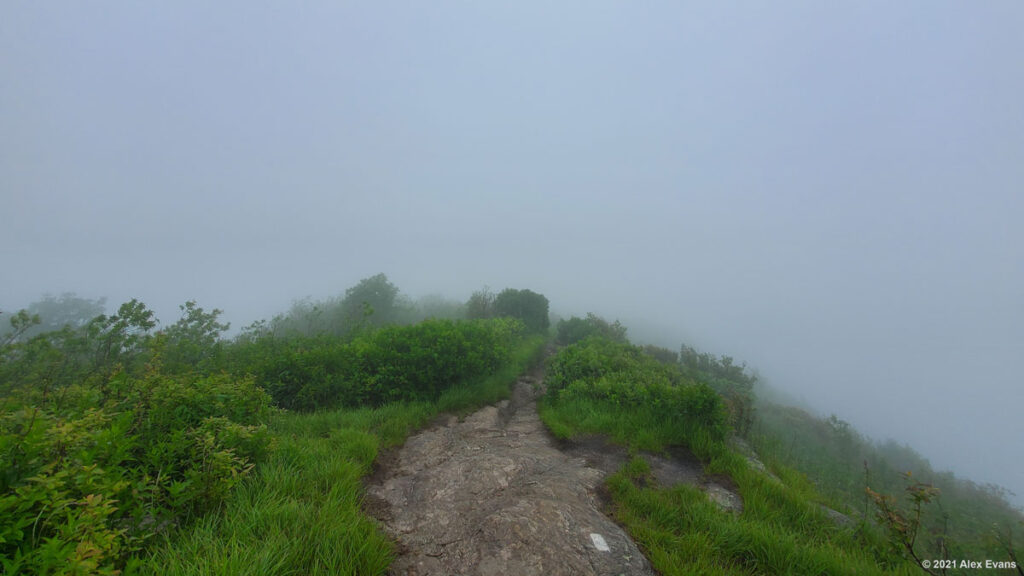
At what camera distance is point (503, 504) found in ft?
12.0

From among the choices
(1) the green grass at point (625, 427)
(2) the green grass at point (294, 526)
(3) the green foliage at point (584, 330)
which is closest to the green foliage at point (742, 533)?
(1) the green grass at point (625, 427)

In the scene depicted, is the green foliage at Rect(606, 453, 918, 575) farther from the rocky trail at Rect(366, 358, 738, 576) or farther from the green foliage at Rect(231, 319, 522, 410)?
the green foliage at Rect(231, 319, 522, 410)

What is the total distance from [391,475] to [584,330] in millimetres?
17021

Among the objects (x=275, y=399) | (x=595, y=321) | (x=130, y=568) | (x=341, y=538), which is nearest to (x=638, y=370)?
(x=341, y=538)

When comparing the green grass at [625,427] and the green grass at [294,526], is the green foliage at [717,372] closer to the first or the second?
the green grass at [625,427]

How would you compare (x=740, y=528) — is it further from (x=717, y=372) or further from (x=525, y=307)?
(x=525, y=307)

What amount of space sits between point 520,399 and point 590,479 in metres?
4.67

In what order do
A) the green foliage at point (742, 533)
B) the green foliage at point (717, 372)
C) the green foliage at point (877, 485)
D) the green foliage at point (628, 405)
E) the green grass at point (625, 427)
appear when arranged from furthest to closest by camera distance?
the green foliage at point (717, 372) < the green foliage at point (628, 405) < the green grass at point (625, 427) < the green foliage at point (877, 485) < the green foliage at point (742, 533)

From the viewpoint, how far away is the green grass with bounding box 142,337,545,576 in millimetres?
2348

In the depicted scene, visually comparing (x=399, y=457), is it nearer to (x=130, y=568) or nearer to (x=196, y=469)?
(x=196, y=469)

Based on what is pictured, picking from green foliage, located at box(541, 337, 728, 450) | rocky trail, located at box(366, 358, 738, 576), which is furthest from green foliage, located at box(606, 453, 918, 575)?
green foliage, located at box(541, 337, 728, 450)

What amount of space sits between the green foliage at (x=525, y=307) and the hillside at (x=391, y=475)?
13107mm

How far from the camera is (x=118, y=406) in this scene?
3465 mm

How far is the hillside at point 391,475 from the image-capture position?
2.29m
